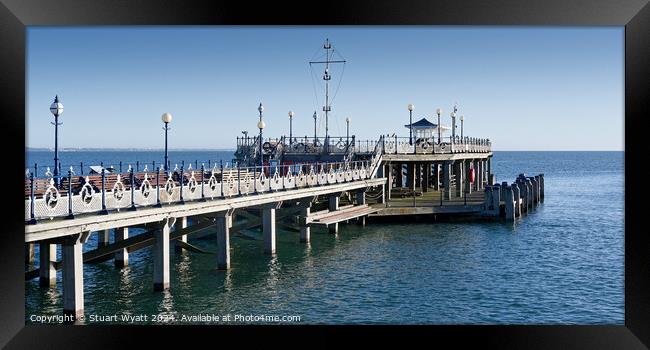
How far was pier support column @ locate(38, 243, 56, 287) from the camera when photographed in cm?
2041

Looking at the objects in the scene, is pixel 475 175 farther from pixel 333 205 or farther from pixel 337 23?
pixel 337 23

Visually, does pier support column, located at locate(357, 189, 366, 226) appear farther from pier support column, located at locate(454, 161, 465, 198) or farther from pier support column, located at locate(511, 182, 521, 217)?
pier support column, located at locate(454, 161, 465, 198)

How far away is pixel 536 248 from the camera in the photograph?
1237 inches

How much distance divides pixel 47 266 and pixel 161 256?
3477 millimetres

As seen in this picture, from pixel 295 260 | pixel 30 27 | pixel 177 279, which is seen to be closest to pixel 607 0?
pixel 30 27

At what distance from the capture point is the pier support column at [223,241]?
76.6 ft

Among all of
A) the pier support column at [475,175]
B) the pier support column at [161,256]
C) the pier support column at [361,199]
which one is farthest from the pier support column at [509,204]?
the pier support column at [161,256]

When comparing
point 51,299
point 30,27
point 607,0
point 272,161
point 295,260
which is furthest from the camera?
point 272,161

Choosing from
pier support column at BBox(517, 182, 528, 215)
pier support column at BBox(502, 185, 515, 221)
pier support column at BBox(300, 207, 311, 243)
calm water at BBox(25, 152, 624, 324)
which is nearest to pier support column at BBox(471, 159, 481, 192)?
pier support column at BBox(517, 182, 528, 215)

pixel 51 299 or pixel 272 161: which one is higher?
pixel 272 161

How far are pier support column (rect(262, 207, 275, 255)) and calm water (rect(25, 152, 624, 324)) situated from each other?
1.47 ft

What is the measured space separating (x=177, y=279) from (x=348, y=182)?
13.1 m
